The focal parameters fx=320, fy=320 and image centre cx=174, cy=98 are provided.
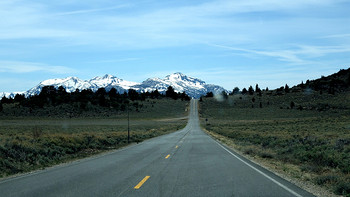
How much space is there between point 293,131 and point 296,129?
210 inches

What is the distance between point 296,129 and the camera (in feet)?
144

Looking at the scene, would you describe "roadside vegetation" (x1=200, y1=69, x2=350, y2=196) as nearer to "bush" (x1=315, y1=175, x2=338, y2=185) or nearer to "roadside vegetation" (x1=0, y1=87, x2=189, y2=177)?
"bush" (x1=315, y1=175, x2=338, y2=185)

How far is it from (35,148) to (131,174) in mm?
8548

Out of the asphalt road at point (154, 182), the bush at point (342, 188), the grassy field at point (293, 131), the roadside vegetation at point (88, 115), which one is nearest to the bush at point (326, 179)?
the grassy field at point (293, 131)

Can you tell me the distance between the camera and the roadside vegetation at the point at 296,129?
12.2 metres

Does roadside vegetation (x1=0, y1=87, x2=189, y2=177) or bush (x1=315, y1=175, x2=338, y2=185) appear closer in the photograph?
bush (x1=315, y1=175, x2=338, y2=185)

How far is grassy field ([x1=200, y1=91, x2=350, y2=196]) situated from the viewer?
39.4 feet

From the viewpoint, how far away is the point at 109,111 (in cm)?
13350


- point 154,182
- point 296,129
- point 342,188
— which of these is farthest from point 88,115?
point 342,188

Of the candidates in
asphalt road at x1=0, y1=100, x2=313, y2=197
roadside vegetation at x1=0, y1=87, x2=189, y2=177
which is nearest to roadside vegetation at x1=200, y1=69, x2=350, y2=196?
asphalt road at x1=0, y1=100, x2=313, y2=197

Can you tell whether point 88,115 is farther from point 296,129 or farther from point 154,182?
point 154,182

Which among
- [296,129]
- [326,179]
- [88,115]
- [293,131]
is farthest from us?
[88,115]

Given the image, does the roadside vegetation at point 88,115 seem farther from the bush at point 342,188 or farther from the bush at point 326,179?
the bush at point 342,188

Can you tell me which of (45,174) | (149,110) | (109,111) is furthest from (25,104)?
(45,174)
